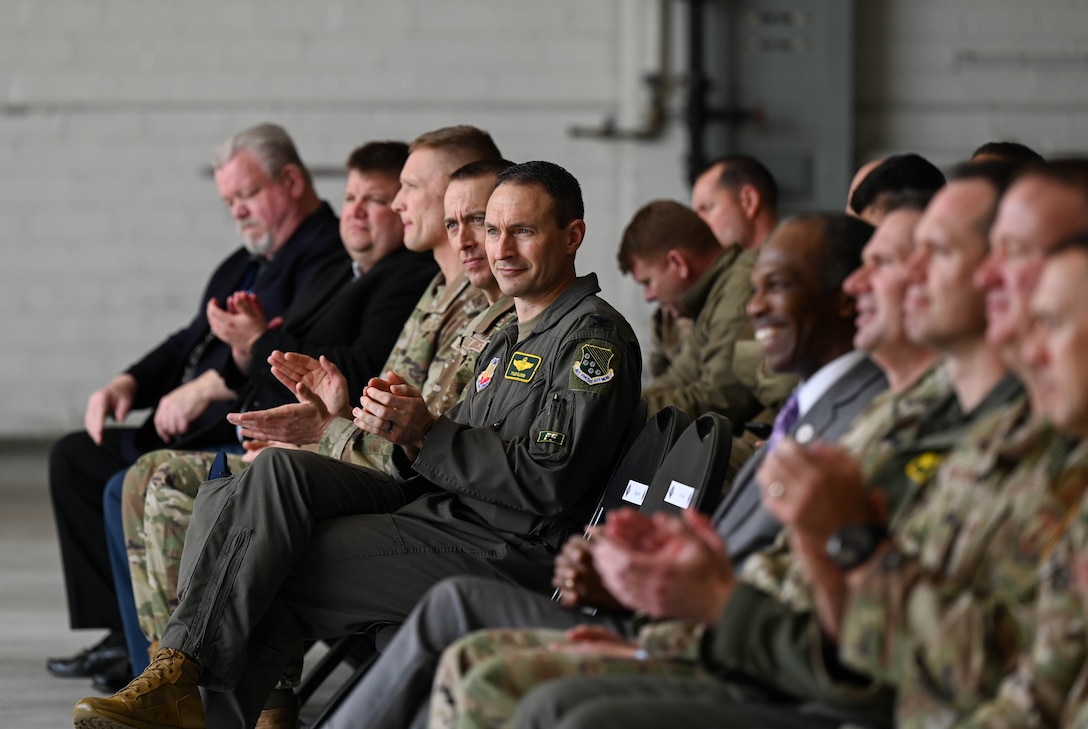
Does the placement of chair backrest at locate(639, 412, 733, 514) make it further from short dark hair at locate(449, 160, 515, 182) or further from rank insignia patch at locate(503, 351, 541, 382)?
short dark hair at locate(449, 160, 515, 182)

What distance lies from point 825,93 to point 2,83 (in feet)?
14.6

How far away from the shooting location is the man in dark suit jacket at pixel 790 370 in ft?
6.18

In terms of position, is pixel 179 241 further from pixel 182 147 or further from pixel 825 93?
pixel 825 93

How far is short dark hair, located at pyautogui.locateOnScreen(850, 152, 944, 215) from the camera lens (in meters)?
2.98

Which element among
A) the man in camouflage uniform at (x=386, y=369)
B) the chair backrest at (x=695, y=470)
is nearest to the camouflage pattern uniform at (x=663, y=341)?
the man in camouflage uniform at (x=386, y=369)

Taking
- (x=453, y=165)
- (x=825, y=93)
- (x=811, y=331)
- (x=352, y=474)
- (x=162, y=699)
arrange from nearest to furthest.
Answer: (x=811, y=331) < (x=162, y=699) < (x=352, y=474) < (x=453, y=165) < (x=825, y=93)

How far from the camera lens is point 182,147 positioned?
7438 mm

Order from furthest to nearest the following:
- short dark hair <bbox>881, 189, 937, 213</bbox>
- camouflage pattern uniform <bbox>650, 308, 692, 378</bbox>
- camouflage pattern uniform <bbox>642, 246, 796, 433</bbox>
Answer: camouflage pattern uniform <bbox>650, 308, 692, 378</bbox>, camouflage pattern uniform <bbox>642, 246, 796, 433</bbox>, short dark hair <bbox>881, 189, 937, 213</bbox>

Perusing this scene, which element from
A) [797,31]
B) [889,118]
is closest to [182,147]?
[797,31]

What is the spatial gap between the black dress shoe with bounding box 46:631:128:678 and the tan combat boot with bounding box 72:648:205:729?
4.08 feet

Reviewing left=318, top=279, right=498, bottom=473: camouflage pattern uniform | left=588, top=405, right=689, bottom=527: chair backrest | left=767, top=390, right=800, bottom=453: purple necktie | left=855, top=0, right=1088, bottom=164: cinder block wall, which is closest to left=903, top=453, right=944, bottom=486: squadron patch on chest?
left=767, top=390, right=800, bottom=453: purple necktie

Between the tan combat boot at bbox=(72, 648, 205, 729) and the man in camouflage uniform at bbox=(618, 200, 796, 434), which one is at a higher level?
the man in camouflage uniform at bbox=(618, 200, 796, 434)

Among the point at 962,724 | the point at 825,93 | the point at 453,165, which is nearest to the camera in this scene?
the point at 962,724

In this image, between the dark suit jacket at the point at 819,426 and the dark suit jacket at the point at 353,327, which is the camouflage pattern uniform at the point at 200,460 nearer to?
the dark suit jacket at the point at 353,327
